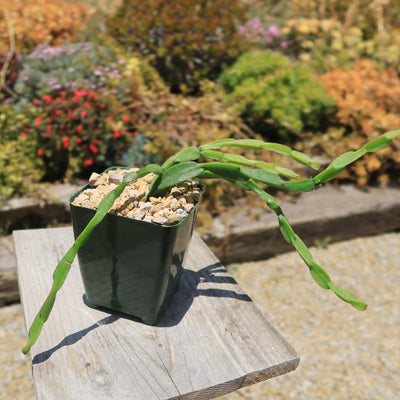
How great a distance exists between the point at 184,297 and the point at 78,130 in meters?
1.60

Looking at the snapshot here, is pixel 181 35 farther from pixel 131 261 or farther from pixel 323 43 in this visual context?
pixel 131 261

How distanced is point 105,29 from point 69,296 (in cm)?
315

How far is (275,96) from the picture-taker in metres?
3.23

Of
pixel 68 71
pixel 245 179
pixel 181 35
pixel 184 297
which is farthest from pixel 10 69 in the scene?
pixel 245 179

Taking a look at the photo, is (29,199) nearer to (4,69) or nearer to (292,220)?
(4,69)

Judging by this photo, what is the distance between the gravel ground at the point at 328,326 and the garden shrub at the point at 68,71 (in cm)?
138

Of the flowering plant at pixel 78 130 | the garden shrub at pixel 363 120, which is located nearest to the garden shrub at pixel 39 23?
the flowering plant at pixel 78 130

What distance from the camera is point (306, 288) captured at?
2709 millimetres

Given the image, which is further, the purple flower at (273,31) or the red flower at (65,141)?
the purple flower at (273,31)

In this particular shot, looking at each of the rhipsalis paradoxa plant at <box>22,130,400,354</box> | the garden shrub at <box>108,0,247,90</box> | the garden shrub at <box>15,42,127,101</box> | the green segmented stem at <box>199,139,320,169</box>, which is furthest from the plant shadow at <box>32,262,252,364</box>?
the garden shrub at <box>108,0,247,90</box>

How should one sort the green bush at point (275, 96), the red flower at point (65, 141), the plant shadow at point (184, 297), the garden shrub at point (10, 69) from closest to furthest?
the plant shadow at point (184, 297)
the red flower at point (65, 141)
the garden shrub at point (10, 69)
the green bush at point (275, 96)

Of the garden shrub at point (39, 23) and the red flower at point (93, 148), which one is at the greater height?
the garden shrub at point (39, 23)

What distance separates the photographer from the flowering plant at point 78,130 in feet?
8.45

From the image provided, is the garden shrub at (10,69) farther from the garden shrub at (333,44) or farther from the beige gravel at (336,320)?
the garden shrub at (333,44)
